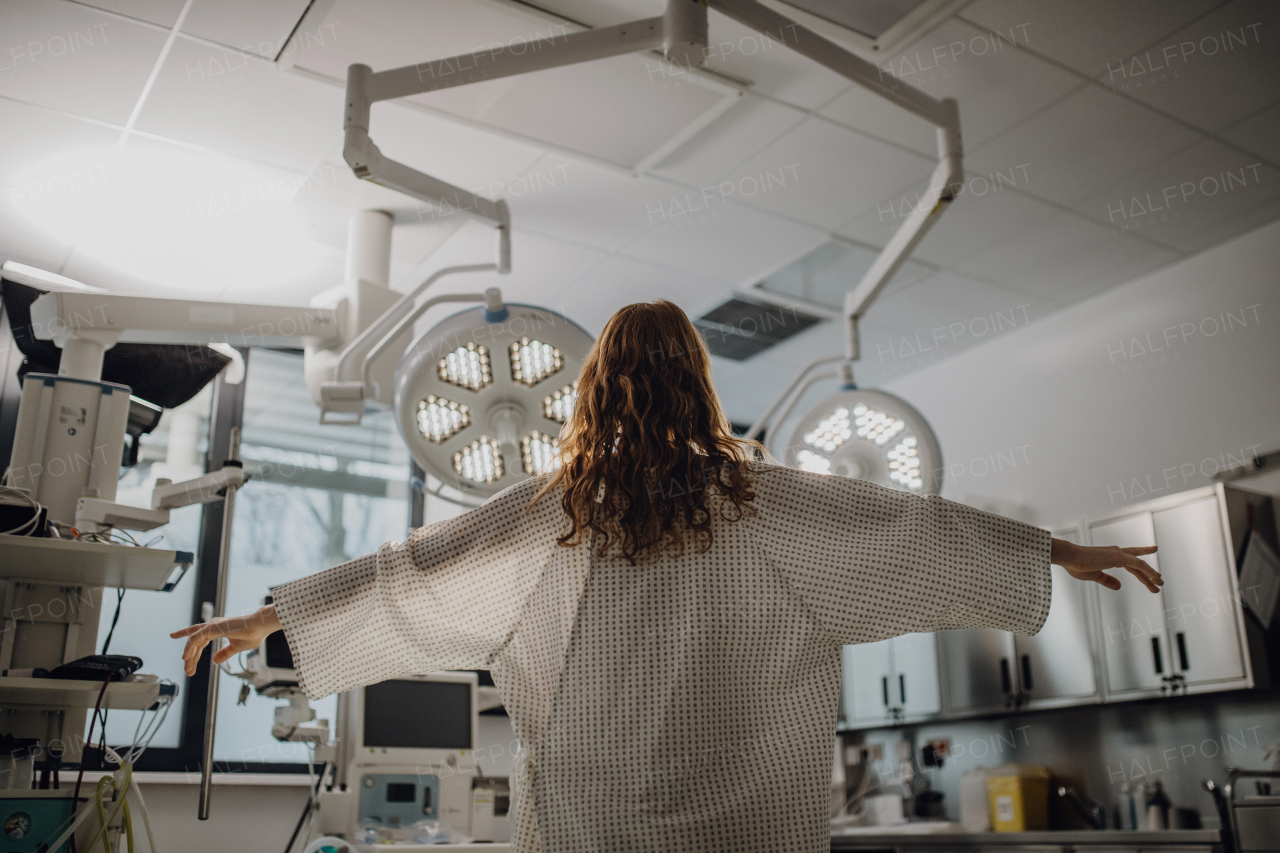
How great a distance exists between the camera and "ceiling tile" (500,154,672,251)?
338 centimetres

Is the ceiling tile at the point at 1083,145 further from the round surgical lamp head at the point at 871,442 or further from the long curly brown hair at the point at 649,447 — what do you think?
the long curly brown hair at the point at 649,447

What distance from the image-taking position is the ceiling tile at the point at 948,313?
4.22 m

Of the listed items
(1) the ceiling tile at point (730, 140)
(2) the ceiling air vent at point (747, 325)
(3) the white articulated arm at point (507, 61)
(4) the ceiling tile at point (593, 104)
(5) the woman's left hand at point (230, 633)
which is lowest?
(5) the woman's left hand at point (230, 633)

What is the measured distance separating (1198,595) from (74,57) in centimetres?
388

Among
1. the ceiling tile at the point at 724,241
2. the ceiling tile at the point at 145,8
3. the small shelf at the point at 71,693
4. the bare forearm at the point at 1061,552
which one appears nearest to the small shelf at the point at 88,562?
the small shelf at the point at 71,693

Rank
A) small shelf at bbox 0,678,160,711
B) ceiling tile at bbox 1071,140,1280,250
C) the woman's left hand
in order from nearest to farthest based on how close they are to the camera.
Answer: the woman's left hand
small shelf at bbox 0,678,160,711
ceiling tile at bbox 1071,140,1280,250

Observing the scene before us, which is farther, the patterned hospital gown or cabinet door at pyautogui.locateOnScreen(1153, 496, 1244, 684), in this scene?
cabinet door at pyautogui.locateOnScreen(1153, 496, 1244, 684)

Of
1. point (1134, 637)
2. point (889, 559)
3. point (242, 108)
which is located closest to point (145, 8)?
point (242, 108)

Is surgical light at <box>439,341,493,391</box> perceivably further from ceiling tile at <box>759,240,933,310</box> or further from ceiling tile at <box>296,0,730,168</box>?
ceiling tile at <box>759,240,933,310</box>

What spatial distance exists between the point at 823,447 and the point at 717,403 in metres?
0.88

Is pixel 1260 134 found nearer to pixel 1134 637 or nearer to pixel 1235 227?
pixel 1235 227

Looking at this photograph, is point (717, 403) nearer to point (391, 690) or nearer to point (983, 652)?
point (391, 690)

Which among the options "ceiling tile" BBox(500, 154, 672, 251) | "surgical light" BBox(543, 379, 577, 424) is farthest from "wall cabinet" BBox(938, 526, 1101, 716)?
"surgical light" BBox(543, 379, 577, 424)

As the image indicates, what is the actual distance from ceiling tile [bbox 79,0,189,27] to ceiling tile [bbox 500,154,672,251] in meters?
1.14
